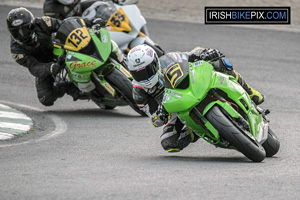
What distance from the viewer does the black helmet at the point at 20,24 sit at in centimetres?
1098

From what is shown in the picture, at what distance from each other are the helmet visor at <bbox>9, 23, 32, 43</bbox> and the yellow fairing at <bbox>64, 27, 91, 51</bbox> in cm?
78

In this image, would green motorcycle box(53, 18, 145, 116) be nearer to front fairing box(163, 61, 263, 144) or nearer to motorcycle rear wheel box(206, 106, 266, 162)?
front fairing box(163, 61, 263, 144)

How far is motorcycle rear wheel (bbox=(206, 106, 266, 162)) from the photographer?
702 centimetres

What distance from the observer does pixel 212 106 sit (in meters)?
7.17

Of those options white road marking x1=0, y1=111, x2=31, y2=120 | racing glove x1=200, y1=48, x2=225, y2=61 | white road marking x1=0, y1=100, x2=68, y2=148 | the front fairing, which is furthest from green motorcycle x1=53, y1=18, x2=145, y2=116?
the front fairing

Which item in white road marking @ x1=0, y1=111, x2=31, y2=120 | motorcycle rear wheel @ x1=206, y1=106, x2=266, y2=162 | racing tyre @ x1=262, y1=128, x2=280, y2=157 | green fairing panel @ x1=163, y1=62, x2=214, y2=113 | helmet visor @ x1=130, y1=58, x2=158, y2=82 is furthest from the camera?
white road marking @ x1=0, y1=111, x2=31, y2=120

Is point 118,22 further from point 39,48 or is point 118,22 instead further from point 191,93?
point 191,93

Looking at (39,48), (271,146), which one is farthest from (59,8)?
(271,146)

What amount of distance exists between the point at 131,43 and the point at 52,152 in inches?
192

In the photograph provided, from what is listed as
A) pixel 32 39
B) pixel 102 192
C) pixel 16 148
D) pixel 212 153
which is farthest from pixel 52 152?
pixel 32 39

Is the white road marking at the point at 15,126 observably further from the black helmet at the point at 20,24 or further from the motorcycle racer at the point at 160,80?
the motorcycle racer at the point at 160,80

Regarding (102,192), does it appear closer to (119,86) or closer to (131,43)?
(119,86)

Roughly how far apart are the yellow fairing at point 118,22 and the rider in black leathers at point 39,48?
4.73ft

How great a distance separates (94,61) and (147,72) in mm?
2598
